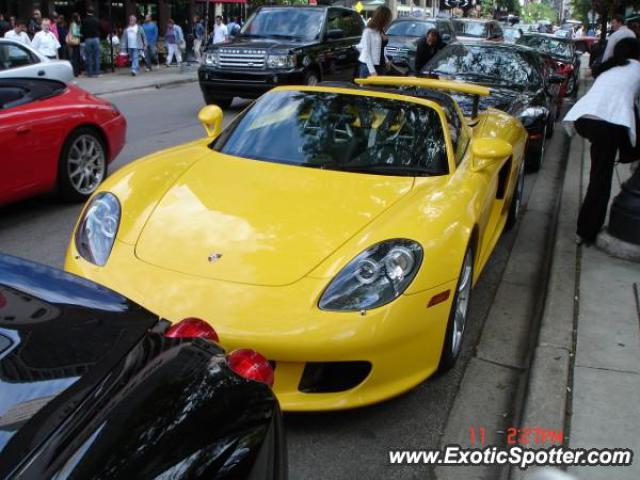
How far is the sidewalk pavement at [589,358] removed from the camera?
3.21m

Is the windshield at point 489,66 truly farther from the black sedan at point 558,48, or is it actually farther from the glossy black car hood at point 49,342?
the glossy black car hood at point 49,342

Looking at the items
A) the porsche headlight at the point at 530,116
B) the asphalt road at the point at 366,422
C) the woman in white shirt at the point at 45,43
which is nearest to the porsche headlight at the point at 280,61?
the porsche headlight at the point at 530,116

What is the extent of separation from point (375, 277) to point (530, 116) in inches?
229

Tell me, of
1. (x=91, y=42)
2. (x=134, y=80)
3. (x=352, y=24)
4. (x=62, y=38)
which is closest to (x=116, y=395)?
(x=352, y=24)

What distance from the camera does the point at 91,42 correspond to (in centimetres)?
1858

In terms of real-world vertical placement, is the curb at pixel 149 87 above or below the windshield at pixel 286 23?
below

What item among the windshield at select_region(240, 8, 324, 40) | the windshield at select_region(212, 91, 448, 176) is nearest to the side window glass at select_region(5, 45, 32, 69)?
the windshield at select_region(240, 8, 324, 40)

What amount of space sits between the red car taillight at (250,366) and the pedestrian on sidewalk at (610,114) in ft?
13.6

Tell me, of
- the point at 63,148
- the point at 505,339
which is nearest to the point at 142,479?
the point at 505,339

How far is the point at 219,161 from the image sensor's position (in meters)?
4.32

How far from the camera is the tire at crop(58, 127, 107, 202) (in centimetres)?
636

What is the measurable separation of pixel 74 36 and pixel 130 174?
663 inches

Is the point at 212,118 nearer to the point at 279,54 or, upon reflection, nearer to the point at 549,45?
the point at 279,54

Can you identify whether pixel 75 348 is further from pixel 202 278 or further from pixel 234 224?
pixel 234 224
